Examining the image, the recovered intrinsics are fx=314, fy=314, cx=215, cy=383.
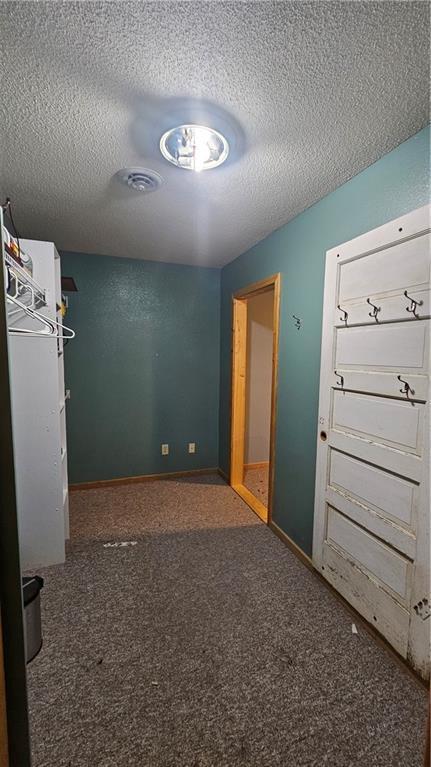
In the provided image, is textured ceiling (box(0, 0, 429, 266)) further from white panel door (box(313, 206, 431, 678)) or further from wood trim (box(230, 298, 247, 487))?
wood trim (box(230, 298, 247, 487))

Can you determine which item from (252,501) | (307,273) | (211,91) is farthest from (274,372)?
(211,91)

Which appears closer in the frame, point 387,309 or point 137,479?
point 387,309

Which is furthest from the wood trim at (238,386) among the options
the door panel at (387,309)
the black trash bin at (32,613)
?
the black trash bin at (32,613)

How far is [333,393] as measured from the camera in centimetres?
187

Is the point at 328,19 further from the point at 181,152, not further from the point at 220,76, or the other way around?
the point at 181,152

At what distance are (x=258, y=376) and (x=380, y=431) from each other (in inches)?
96.6

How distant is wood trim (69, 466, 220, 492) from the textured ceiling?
8.42 ft

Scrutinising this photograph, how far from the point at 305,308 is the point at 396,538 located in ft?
4.67

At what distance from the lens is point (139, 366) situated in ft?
11.1

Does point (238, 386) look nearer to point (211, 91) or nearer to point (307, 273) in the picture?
point (307, 273)

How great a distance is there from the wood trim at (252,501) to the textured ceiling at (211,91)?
97.4 inches

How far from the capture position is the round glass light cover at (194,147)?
4.51ft

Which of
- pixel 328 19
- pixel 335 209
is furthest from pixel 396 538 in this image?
pixel 328 19

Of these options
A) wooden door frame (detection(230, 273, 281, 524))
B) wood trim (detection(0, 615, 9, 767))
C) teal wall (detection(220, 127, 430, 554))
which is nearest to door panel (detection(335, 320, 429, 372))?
teal wall (detection(220, 127, 430, 554))
